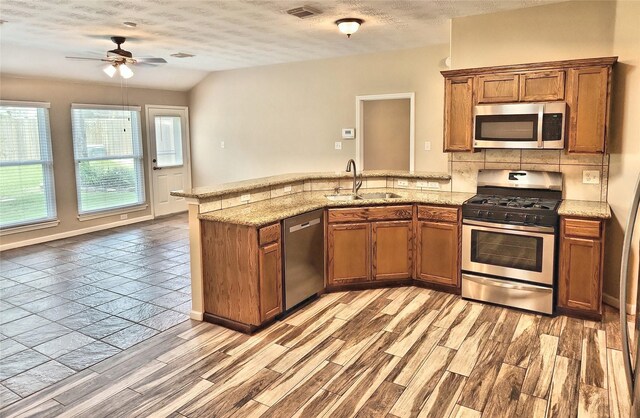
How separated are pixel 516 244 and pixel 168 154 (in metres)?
6.72

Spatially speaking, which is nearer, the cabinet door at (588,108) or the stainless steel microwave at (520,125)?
the cabinet door at (588,108)

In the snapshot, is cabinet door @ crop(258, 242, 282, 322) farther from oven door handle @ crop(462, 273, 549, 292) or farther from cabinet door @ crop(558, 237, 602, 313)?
cabinet door @ crop(558, 237, 602, 313)

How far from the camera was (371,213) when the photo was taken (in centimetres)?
429

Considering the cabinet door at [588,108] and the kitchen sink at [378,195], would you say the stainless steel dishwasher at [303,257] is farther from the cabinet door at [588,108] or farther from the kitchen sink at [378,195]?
the cabinet door at [588,108]

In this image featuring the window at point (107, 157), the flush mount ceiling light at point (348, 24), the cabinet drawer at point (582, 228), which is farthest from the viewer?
the window at point (107, 157)

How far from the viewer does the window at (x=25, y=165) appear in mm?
6285

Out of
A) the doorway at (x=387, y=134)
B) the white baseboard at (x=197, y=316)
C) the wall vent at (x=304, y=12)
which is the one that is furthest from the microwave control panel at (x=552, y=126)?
the doorway at (x=387, y=134)

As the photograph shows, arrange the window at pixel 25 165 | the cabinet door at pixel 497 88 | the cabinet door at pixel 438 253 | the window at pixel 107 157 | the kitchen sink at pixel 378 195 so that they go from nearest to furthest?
the cabinet door at pixel 497 88 < the cabinet door at pixel 438 253 < the kitchen sink at pixel 378 195 < the window at pixel 25 165 < the window at pixel 107 157

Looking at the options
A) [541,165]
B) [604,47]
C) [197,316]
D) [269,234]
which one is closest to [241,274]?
[269,234]

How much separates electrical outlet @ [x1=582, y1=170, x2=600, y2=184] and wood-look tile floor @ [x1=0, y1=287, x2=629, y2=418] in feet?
3.67

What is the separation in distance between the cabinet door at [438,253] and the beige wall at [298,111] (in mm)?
2042

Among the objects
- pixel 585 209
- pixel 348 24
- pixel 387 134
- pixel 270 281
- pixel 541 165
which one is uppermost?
pixel 348 24

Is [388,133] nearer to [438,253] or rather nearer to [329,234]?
[438,253]

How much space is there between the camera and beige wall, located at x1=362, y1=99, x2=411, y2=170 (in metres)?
7.94
